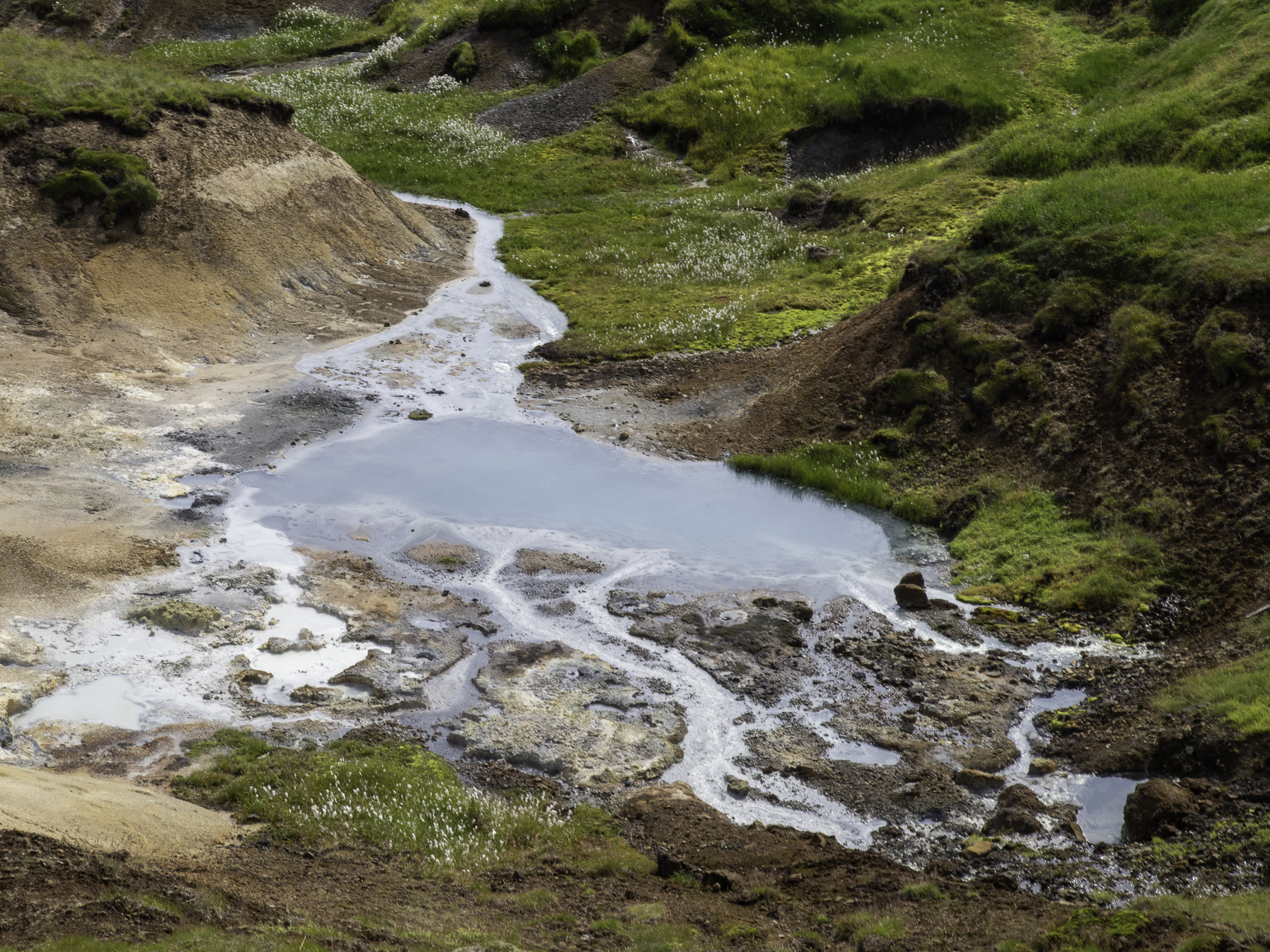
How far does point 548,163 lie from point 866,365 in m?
28.3

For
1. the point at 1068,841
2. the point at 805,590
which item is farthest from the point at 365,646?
the point at 1068,841

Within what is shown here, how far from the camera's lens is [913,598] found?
57.6 ft

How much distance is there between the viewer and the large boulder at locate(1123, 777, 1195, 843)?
11.2m

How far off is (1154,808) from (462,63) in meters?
55.8

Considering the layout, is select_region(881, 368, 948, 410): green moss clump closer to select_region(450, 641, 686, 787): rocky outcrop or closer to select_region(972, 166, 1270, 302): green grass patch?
select_region(972, 166, 1270, 302): green grass patch

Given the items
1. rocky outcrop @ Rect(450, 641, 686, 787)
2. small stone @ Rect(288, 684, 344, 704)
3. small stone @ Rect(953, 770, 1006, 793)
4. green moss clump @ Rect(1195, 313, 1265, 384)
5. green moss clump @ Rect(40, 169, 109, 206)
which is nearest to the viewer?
small stone @ Rect(953, 770, 1006, 793)

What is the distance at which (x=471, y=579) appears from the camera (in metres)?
18.3

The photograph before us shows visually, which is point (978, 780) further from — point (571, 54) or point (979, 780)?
point (571, 54)

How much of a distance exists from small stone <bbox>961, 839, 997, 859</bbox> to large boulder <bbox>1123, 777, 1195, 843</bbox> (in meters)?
1.55

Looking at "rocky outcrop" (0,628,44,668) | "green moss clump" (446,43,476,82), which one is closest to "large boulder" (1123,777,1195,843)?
"rocky outcrop" (0,628,44,668)

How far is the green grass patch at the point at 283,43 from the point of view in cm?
5994

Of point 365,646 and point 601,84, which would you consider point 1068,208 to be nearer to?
point 365,646

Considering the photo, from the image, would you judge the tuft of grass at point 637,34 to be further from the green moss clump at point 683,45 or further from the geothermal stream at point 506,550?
the geothermal stream at point 506,550

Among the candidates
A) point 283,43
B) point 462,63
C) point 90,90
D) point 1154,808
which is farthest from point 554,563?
point 283,43
